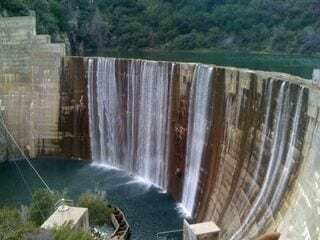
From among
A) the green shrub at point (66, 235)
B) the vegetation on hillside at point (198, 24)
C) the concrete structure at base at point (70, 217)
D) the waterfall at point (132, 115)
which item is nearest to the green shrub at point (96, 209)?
the concrete structure at base at point (70, 217)

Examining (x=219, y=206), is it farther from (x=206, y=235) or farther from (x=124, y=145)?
(x=124, y=145)

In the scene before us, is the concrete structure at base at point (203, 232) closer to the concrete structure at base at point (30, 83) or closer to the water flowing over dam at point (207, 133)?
the water flowing over dam at point (207, 133)

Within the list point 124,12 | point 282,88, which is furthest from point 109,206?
point 124,12

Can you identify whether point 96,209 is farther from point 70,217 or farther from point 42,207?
point 70,217

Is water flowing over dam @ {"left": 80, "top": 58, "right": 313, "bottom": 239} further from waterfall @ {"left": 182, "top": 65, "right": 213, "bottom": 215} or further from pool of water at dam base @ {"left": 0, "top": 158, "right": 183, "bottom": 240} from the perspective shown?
pool of water at dam base @ {"left": 0, "top": 158, "right": 183, "bottom": 240}

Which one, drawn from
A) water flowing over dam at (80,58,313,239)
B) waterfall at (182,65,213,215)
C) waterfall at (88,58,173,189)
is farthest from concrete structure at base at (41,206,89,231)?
waterfall at (88,58,173,189)

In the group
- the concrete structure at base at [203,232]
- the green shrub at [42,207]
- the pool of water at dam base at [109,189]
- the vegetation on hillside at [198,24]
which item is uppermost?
the vegetation on hillside at [198,24]
